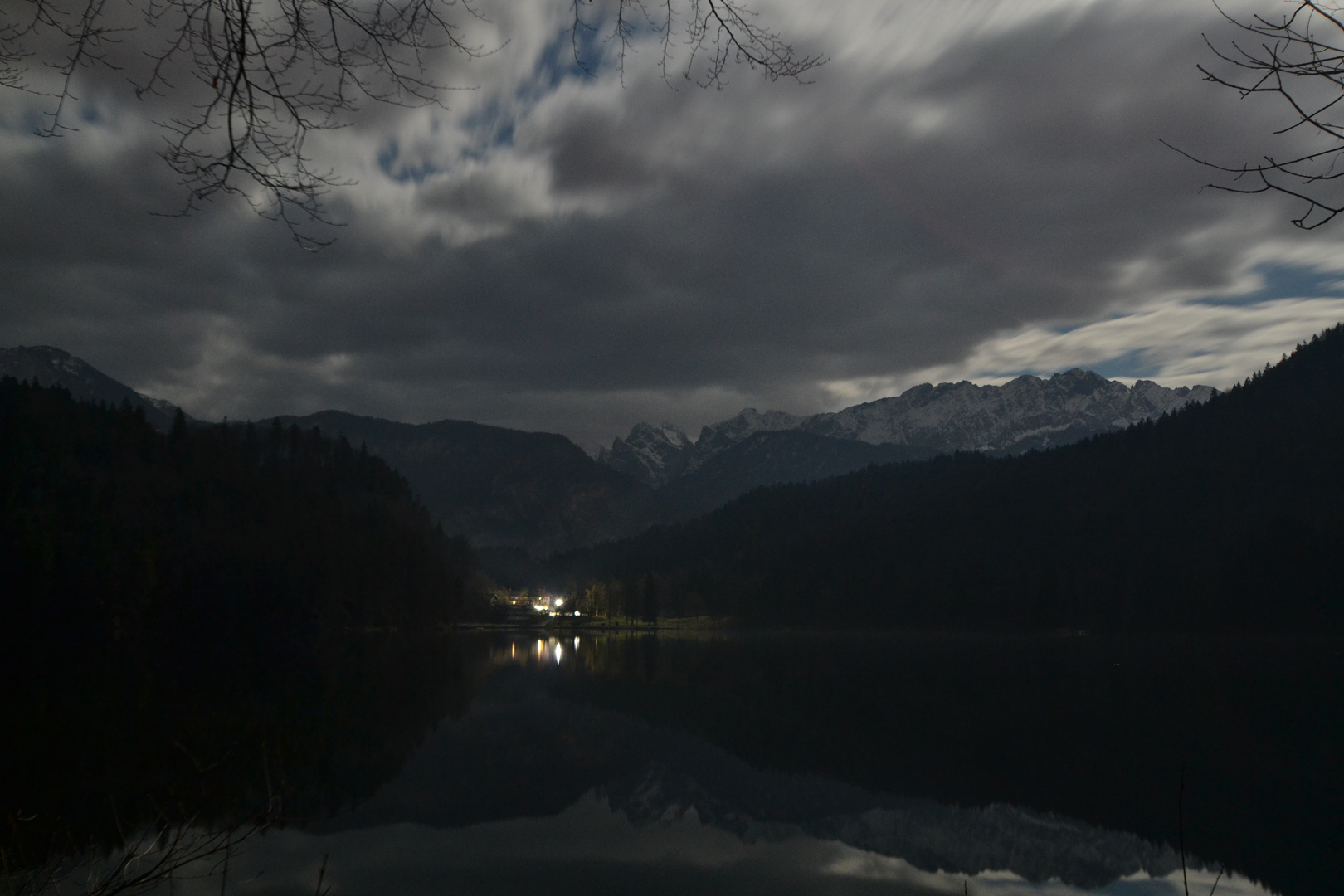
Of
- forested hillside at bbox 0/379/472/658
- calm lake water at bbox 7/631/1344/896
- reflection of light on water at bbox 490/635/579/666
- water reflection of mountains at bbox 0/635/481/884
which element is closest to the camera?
water reflection of mountains at bbox 0/635/481/884

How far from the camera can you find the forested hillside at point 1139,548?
129000 mm

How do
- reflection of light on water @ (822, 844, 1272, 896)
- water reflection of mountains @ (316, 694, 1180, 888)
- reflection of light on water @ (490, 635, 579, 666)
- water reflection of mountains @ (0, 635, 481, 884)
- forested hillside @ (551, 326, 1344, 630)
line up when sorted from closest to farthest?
reflection of light on water @ (822, 844, 1272, 896) → water reflection of mountains @ (0, 635, 481, 884) → water reflection of mountains @ (316, 694, 1180, 888) → reflection of light on water @ (490, 635, 579, 666) → forested hillside @ (551, 326, 1344, 630)

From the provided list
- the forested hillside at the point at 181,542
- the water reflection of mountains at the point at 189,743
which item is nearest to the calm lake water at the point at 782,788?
the water reflection of mountains at the point at 189,743

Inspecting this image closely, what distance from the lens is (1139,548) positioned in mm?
154500

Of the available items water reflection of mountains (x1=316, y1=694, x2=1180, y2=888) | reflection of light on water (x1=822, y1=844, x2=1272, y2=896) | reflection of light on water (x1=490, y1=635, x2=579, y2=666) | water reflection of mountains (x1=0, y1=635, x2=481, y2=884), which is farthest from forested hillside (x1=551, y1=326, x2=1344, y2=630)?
reflection of light on water (x1=822, y1=844, x2=1272, y2=896)

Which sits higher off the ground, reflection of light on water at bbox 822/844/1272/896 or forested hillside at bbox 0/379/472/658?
forested hillside at bbox 0/379/472/658

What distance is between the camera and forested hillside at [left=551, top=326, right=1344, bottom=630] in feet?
423

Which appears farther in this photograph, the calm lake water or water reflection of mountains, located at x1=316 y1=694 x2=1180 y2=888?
water reflection of mountains, located at x1=316 y1=694 x2=1180 y2=888

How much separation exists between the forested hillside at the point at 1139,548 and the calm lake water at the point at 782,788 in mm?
86304

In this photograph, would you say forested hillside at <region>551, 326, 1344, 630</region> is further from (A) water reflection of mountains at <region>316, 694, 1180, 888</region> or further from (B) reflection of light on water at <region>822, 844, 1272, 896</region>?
(B) reflection of light on water at <region>822, 844, 1272, 896</region>

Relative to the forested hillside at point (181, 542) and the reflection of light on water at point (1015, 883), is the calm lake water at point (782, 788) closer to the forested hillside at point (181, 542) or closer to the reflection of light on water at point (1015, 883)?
the reflection of light on water at point (1015, 883)

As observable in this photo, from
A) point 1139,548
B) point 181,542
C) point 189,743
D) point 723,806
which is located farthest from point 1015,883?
point 1139,548

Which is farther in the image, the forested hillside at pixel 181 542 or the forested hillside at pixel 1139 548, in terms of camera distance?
the forested hillside at pixel 1139 548

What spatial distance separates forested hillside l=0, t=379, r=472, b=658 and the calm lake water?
107ft
